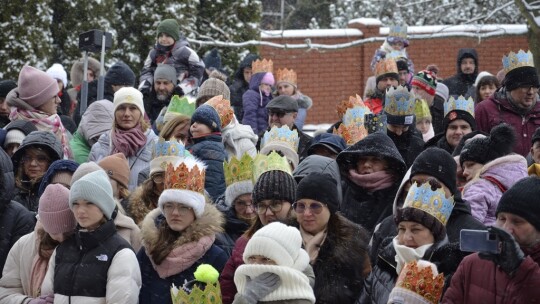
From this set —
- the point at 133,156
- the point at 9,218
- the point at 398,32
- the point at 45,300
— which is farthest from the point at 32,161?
the point at 398,32

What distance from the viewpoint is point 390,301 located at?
6.07 meters

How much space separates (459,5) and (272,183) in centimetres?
2105

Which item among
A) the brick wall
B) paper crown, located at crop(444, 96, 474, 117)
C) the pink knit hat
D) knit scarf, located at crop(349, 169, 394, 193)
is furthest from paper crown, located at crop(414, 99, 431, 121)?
the brick wall

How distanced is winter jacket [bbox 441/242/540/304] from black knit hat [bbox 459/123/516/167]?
2494 millimetres

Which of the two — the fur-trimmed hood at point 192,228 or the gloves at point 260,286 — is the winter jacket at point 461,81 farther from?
the gloves at point 260,286

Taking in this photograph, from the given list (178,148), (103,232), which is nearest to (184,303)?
(103,232)

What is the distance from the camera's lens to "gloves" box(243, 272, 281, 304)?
6176 mm

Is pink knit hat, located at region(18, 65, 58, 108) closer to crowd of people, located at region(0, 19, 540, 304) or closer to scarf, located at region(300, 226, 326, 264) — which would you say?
crowd of people, located at region(0, 19, 540, 304)

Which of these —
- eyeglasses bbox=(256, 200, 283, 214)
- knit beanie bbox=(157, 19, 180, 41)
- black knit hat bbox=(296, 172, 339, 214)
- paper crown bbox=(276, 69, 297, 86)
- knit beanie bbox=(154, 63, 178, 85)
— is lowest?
paper crown bbox=(276, 69, 297, 86)

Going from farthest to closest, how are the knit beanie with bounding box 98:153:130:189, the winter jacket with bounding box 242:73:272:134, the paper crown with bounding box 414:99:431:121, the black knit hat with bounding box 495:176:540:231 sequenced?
the winter jacket with bounding box 242:73:272:134 → the paper crown with bounding box 414:99:431:121 → the knit beanie with bounding box 98:153:130:189 → the black knit hat with bounding box 495:176:540:231

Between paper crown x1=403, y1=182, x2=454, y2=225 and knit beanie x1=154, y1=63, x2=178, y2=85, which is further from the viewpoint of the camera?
knit beanie x1=154, y1=63, x2=178, y2=85

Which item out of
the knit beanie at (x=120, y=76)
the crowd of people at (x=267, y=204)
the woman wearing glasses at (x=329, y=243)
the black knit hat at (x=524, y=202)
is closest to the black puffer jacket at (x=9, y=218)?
the crowd of people at (x=267, y=204)

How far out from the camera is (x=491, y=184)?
7852 mm

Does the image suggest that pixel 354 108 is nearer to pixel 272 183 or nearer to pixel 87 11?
pixel 272 183
